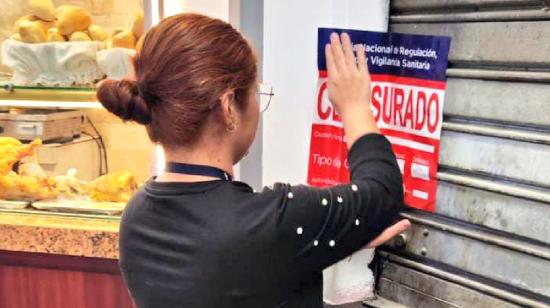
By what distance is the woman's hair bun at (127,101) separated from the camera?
121 cm

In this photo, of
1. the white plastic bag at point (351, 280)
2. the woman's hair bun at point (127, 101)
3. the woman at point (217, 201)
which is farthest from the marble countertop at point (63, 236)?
the woman's hair bun at point (127, 101)

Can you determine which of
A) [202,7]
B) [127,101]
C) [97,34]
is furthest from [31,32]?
[127,101]

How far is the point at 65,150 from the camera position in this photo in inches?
106

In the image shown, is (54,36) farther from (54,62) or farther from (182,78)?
(182,78)

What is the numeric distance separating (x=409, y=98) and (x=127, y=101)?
0.84 m

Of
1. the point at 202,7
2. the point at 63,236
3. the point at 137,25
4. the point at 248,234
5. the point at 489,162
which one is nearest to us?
the point at 248,234

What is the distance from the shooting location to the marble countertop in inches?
86.8

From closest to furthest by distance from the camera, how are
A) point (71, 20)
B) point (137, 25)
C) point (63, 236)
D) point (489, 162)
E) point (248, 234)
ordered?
point (248, 234) < point (489, 162) < point (63, 236) < point (137, 25) < point (71, 20)

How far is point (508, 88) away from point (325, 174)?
24.9 inches

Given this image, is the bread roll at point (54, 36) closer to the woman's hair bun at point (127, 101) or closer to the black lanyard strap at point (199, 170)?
the woman's hair bun at point (127, 101)

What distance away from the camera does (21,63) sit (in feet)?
8.31

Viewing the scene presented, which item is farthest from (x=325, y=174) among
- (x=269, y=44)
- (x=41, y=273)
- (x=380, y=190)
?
(x=41, y=273)

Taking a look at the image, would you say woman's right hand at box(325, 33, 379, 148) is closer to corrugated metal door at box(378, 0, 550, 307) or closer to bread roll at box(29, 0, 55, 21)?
corrugated metal door at box(378, 0, 550, 307)

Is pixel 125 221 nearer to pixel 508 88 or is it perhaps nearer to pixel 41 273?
pixel 508 88
